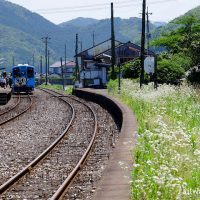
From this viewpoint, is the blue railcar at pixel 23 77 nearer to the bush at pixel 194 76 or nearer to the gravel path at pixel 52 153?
the bush at pixel 194 76

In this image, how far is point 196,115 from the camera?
13.2m

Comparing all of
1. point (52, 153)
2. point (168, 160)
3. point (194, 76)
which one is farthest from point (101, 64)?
point (168, 160)

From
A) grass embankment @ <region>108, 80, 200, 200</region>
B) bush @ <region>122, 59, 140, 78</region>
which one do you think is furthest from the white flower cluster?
bush @ <region>122, 59, 140, 78</region>

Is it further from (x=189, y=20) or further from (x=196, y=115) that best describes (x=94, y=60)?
(x=196, y=115)

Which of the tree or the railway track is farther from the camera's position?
the tree

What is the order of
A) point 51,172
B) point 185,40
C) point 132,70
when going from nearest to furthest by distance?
point 51,172 < point 132,70 < point 185,40

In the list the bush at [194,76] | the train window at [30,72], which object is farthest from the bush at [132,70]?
the bush at [194,76]

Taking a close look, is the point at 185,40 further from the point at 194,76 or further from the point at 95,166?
the point at 95,166

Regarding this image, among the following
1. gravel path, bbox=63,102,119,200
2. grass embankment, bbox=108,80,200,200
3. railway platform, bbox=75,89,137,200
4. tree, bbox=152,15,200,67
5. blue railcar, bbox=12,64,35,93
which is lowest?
gravel path, bbox=63,102,119,200

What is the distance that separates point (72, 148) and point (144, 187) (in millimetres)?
7898

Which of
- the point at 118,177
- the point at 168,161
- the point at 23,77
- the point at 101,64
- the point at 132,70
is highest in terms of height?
the point at 101,64

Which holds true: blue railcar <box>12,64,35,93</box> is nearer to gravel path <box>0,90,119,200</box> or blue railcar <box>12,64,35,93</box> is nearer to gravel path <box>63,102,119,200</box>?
A: gravel path <box>0,90,119,200</box>

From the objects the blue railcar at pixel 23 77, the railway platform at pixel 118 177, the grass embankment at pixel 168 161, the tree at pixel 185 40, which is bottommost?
the railway platform at pixel 118 177

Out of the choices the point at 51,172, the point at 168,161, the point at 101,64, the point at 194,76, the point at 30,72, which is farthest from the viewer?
the point at 101,64
